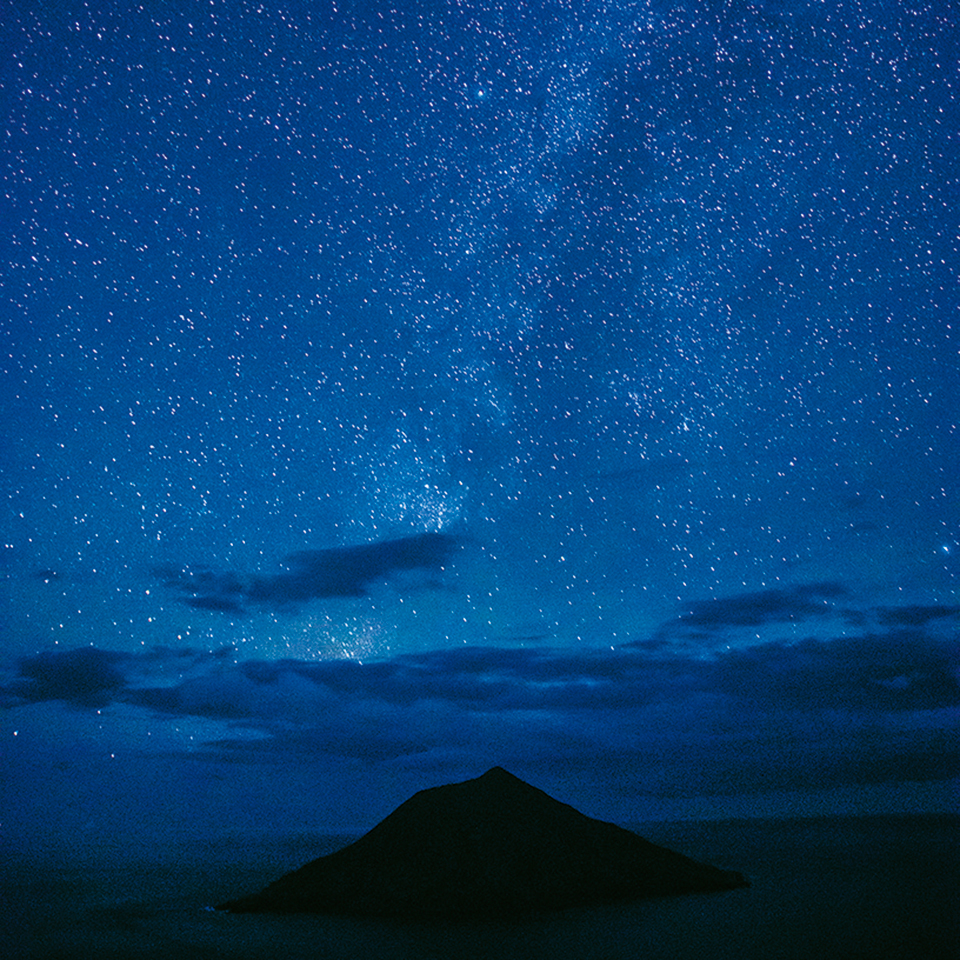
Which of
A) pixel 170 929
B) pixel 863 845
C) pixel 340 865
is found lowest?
pixel 863 845

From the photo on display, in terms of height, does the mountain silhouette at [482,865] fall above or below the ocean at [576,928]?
above

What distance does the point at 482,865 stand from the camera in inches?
1145

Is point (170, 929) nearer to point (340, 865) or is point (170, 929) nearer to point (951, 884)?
point (340, 865)

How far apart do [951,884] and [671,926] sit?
28033mm

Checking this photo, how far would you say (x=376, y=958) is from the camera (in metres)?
22.9

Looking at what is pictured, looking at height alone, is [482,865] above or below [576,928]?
above

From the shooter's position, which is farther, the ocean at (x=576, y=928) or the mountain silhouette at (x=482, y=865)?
the mountain silhouette at (x=482, y=865)

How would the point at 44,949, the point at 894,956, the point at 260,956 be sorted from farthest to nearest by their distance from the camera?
the point at 44,949
the point at 260,956
the point at 894,956

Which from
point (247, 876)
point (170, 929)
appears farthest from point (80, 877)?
point (170, 929)

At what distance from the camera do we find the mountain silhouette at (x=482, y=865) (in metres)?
28.2

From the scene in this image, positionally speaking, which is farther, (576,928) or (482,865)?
(482,865)

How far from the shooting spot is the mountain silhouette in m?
28.2

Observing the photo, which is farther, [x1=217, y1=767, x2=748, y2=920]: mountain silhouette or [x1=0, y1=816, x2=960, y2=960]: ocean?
[x1=217, y1=767, x2=748, y2=920]: mountain silhouette

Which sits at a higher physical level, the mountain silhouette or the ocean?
the mountain silhouette
